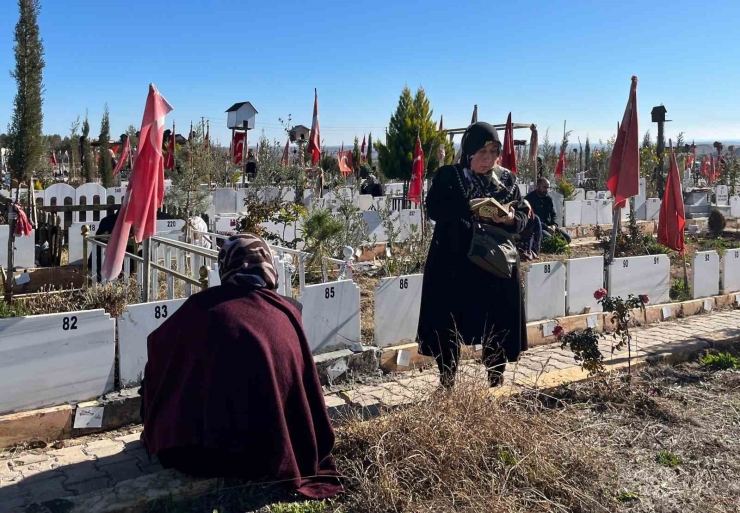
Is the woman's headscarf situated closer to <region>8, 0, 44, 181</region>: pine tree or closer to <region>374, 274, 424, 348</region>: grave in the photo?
<region>374, 274, 424, 348</region>: grave

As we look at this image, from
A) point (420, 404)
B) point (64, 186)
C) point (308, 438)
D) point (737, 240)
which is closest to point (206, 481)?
point (308, 438)

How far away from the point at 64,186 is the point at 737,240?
14806 millimetres

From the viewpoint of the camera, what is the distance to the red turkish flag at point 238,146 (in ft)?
73.2

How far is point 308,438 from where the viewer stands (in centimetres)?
300

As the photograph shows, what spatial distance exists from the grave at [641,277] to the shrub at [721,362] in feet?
6.90

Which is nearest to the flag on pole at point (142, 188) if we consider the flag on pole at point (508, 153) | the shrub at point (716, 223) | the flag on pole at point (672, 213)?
the flag on pole at point (508, 153)

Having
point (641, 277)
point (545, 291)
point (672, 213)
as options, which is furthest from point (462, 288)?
point (672, 213)

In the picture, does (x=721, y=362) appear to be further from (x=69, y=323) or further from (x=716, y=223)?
(x=716, y=223)

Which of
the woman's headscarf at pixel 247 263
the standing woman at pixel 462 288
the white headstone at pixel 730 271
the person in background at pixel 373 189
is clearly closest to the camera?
the woman's headscarf at pixel 247 263

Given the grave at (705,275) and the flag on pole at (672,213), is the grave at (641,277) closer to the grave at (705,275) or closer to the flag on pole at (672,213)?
the grave at (705,275)

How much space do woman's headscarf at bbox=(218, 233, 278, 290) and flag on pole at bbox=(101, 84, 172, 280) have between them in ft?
6.54

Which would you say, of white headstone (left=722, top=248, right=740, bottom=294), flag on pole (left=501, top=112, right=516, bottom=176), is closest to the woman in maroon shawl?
flag on pole (left=501, top=112, right=516, bottom=176)

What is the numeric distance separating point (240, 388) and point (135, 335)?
196 centimetres

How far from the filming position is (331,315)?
214 inches
